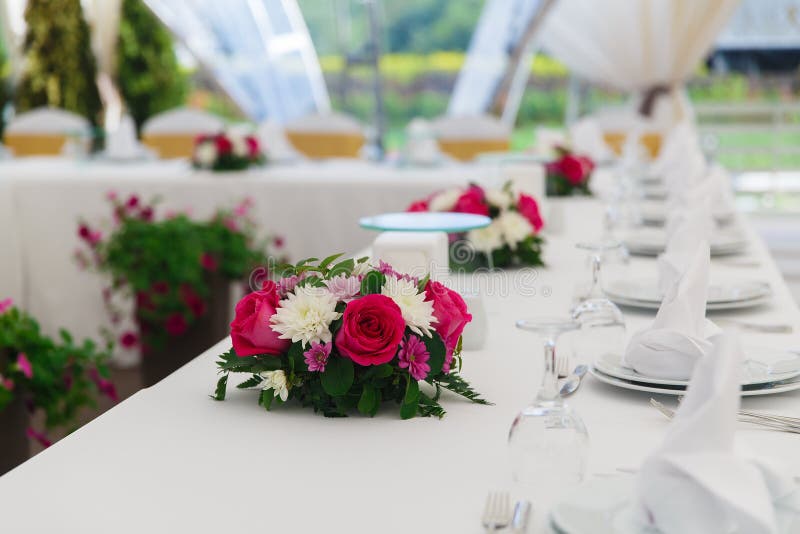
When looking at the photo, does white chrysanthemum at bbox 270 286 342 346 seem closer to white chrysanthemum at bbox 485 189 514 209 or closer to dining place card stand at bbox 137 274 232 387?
white chrysanthemum at bbox 485 189 514 209

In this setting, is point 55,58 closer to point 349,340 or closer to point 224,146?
point 224,146

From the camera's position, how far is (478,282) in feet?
7.30

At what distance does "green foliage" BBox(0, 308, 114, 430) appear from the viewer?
235 cm

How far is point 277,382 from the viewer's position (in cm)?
127

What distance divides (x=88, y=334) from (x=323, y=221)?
1100 mm

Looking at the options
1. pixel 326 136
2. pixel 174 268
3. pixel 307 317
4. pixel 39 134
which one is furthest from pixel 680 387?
pixel 39 134

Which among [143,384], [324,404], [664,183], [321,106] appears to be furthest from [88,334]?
[321,106]

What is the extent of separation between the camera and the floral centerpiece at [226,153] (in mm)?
4613

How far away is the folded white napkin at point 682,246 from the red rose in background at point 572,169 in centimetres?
163

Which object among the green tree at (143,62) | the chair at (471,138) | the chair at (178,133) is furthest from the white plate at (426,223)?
the green tree at (143,62)

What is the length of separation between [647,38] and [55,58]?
193 inches

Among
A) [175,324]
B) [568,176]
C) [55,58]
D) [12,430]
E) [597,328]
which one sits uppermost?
[55,58]

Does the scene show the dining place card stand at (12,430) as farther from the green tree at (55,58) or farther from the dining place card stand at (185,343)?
the green tree at (55,58)

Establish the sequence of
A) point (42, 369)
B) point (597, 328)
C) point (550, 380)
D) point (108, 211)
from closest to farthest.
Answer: point (550, 380), point (597, 328), point (42, 369), point (108, 211)
